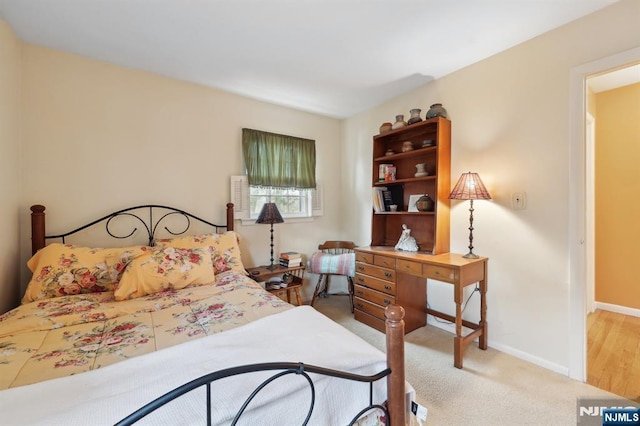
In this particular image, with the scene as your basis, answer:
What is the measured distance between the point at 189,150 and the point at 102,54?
990 millimetres

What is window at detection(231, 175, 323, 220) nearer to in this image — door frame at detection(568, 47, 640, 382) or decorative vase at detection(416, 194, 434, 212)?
decorative vase at detection(416, 194, 434, 212)

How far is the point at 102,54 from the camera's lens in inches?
88.8

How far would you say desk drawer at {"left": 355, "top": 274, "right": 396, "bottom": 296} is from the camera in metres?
2.56

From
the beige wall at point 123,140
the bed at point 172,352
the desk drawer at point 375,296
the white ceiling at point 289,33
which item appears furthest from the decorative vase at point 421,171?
the bed at point 172,352

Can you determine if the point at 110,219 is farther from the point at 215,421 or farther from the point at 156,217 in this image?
the point at 215,421

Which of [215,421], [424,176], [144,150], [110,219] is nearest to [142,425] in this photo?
[215,421]

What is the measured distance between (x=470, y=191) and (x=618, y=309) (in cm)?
242

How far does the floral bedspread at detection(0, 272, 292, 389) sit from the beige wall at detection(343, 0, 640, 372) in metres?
1.96

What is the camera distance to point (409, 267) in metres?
2.42

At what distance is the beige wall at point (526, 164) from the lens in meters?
1.94

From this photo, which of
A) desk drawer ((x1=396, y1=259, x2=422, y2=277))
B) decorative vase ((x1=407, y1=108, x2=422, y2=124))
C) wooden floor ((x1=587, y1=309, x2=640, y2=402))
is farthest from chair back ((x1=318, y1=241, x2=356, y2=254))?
wooden floor ((x1=587, y1=309, x2=640, y2=402))

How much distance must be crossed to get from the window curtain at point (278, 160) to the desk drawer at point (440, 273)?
1.87 meters

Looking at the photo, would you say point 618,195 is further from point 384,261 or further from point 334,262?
point 334,262

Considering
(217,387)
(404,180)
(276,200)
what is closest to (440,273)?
(404,180)
